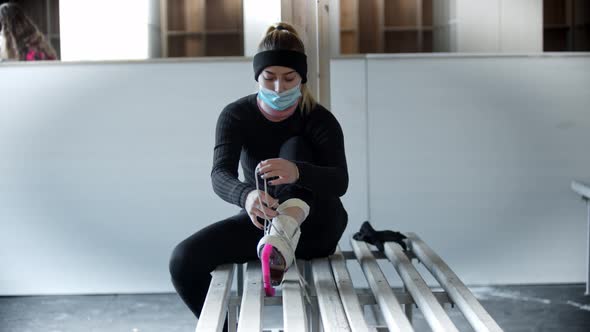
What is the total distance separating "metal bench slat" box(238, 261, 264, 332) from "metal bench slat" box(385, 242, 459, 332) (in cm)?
34

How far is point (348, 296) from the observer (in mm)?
1814

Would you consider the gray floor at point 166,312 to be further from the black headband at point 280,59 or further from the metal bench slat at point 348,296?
the black headband at point 280,59

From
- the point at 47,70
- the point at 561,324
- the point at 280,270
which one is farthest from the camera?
the point at 47,70

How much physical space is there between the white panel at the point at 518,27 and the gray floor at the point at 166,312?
291 cm

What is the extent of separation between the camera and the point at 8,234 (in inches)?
139

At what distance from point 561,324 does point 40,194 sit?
2147mm

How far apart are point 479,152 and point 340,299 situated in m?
1.86

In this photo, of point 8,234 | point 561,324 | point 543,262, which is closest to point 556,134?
point 543,262

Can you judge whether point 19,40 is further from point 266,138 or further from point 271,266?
point 271,266

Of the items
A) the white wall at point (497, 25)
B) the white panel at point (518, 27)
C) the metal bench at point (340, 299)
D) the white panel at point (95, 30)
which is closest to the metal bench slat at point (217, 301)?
the metal bench at point (340, 299)

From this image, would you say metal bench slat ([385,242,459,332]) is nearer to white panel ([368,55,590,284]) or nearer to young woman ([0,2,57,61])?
white panel ([368,55,590,284])

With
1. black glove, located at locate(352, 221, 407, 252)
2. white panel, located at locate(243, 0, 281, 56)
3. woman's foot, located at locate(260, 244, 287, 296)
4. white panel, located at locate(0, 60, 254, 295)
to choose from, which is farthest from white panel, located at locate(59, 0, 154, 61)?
woman's foot, located at locate(260, 244, 287, 296)

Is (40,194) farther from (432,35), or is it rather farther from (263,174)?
(432,35)

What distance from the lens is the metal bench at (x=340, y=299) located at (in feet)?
5.24
